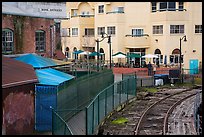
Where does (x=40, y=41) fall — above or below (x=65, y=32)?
below

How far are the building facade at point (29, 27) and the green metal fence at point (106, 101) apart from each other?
687 centimetres

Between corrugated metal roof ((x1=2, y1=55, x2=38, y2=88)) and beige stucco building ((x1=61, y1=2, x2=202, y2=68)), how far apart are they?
26823 mm

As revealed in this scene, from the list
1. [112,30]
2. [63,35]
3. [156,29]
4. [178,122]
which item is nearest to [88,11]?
[63,35]

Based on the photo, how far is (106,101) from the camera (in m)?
20.6

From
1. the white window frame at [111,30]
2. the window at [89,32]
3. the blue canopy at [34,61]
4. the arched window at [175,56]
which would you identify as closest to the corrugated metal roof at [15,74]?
the blue canopy at [34,61]

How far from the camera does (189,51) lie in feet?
150

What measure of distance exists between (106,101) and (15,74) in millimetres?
6044

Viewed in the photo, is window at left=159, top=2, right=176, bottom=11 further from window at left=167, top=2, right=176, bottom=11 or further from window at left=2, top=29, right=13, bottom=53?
window at left=2, top=29, right=13, bottom=53

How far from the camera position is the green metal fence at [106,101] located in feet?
53.2

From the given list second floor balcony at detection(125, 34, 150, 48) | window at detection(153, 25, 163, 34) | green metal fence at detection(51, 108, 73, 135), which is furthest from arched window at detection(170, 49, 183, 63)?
green metal fence at detection(51, 108, 73, 135)

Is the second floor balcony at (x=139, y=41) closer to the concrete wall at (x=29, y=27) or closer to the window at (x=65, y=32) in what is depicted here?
the window at (x=65, y=32)

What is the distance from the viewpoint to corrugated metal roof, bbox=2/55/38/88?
15.0 metres

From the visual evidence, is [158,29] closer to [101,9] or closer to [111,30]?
[111,30]

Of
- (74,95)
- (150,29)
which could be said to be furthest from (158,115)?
(150,29)
